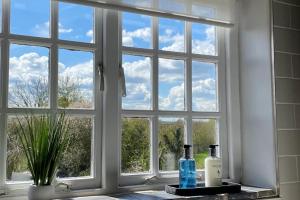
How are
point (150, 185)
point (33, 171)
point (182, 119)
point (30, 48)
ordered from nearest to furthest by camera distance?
point (33, 171) < point (30, 48) < point (150, 185) < point (182, 119)

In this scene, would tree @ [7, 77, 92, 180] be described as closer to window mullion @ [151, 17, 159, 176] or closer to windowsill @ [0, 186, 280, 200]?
windowsill @ [0, 186, 280, 200]

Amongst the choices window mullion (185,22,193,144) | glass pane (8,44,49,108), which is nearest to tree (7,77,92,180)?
glass pane (8,44,49,108)

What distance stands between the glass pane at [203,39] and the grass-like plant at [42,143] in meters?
0.86

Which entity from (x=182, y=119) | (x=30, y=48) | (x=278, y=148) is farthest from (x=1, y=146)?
(x=278, y=148)

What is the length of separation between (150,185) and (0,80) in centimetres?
83

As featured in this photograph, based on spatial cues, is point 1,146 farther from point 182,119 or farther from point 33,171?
point 182,119

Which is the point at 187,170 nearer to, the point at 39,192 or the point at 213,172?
the point at 213,172

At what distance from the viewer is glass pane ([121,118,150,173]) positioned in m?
1.76

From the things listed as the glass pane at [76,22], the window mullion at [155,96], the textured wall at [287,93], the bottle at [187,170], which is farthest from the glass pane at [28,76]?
the textured wall at [287,93]

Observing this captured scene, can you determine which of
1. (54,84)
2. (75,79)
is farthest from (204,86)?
(54,84)


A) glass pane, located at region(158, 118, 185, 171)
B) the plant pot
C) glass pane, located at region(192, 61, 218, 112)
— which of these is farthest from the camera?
glass pane, located at region(192, 61, 218, 112)

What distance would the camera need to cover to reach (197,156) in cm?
193

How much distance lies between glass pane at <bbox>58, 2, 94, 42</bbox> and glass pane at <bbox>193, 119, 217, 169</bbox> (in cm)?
71

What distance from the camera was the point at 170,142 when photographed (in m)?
1.87
